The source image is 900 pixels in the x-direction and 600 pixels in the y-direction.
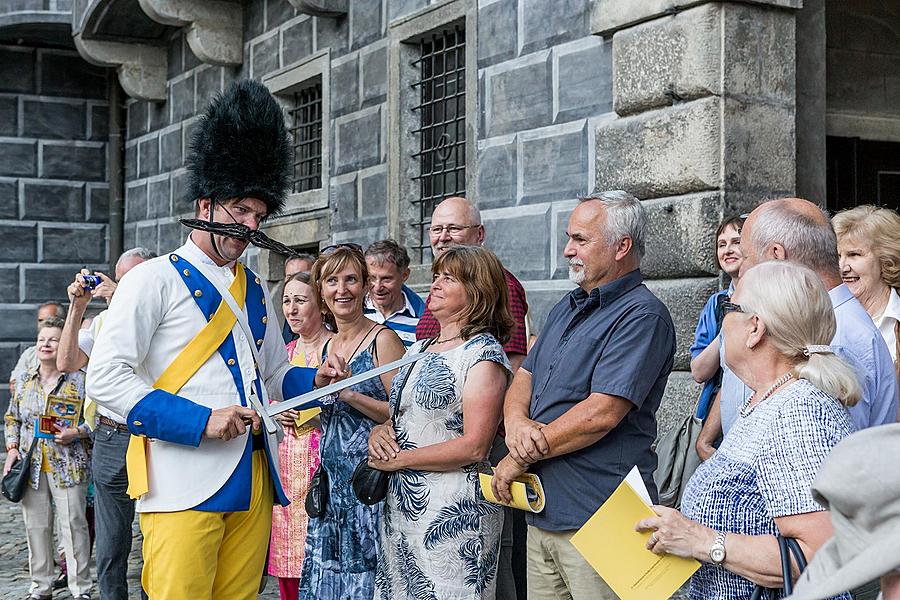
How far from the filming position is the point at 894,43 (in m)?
6.80

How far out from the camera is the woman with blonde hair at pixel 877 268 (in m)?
4.15

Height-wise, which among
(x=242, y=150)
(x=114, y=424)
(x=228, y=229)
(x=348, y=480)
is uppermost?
(x=242, y=150)

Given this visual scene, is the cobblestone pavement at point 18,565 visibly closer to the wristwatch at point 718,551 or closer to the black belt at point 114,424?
the black belt at point 114,424

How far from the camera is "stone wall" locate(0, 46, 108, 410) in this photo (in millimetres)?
12781

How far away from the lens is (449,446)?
395 cm

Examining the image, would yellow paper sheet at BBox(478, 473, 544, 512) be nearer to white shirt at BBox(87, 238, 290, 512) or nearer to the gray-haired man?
white shirt at BBox(87, 238, 290, 512)

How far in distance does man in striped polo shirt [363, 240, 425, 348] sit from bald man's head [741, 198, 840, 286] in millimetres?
2546

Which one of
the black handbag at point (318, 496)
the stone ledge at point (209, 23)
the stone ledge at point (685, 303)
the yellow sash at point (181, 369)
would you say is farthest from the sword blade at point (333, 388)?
the stone ledge at point (209, 23)

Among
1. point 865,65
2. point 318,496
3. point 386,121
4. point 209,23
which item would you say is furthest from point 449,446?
point 209,23

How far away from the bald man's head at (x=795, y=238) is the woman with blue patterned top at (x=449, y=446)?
100cm

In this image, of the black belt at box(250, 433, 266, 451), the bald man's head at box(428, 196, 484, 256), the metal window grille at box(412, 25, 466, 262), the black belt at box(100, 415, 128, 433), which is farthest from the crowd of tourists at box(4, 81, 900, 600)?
the metal window grille at box(412, 25, 466, 262)

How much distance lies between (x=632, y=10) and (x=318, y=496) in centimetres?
274

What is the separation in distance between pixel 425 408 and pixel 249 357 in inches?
23.5

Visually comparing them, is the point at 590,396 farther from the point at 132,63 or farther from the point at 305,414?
the point at 132,63
